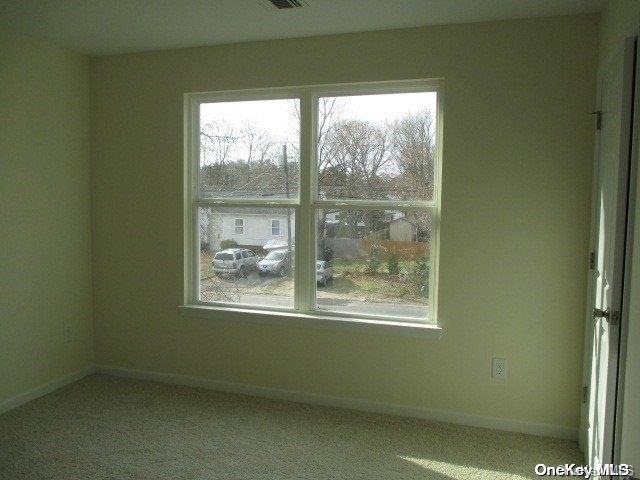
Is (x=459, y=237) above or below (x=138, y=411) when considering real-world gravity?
above

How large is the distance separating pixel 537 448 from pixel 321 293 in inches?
62.1

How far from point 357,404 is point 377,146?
5.58 feet

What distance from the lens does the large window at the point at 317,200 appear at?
10.1ft

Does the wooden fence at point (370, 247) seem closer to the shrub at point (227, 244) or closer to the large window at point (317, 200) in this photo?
the large window at point (317, 200)

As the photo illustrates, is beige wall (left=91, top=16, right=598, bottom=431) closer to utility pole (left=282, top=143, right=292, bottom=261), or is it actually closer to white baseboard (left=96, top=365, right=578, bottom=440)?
white baseboard (left=96, top=365, right=578, bottom=440)

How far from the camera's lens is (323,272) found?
328 cm

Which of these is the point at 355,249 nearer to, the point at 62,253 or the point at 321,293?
the point at 321,293

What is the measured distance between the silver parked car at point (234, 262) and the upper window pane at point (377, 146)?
0.70 metres

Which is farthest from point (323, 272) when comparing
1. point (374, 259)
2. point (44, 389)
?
point (44, 389)

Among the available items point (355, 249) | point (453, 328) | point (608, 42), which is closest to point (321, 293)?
point (355, 249)

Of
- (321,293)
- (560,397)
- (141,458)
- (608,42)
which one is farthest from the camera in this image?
(321,293)

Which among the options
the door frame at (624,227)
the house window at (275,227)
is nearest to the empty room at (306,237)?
the house window at (275,227)

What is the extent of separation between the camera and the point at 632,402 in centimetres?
174

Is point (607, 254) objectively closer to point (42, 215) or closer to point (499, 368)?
point (499, 368)
